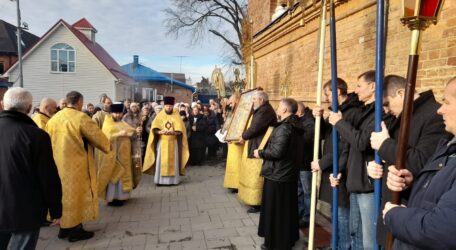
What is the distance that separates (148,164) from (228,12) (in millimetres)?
19480

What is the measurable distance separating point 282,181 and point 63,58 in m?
27.6

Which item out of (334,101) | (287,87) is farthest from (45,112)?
(287,87)

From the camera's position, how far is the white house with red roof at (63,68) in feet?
87.9

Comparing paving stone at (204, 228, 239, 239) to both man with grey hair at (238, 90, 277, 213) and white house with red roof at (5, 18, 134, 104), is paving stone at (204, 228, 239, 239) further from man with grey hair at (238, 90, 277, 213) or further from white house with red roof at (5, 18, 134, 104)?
white house with red roof at (5, 18, 134, 104)

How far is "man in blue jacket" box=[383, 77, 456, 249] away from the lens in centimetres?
148

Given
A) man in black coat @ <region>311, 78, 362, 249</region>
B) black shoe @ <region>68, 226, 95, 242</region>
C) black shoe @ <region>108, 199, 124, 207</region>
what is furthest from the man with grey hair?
black shoe @ <region>68, 226, 95, 242</region>

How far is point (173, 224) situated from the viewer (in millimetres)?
5242

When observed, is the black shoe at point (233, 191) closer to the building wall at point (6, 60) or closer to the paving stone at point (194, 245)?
the paving stone at point (194, 245)

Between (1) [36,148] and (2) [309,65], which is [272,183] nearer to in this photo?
(1) [36,148]

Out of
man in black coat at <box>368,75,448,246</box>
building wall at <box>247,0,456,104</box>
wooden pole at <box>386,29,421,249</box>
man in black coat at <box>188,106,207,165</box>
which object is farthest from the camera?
man in black coat at <box>188,106,207,165</box>

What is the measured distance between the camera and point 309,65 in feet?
21.0

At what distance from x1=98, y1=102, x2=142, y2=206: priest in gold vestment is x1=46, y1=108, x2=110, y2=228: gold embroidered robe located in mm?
1216

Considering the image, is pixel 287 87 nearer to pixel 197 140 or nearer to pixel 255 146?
pixel 255 146

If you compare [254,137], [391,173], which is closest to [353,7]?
[254,137]
